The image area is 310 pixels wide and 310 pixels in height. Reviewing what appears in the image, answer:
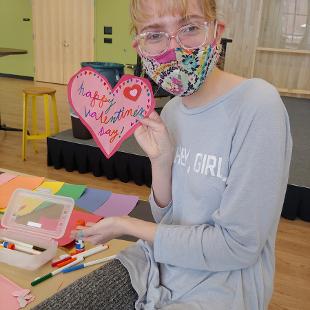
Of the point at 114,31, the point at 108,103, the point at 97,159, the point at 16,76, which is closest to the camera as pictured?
the point at 108,103

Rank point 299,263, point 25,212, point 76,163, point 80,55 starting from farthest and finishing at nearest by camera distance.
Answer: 1. point 80,55
2. point 76,163
3. point 299,263
4. point 25,212

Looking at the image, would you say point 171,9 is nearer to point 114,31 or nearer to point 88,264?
point 88,264

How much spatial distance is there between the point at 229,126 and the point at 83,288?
0.45 meters

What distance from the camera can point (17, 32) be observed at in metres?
7.17

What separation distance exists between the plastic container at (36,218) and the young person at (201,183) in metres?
0.13

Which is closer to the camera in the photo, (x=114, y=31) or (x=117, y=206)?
(x=117, y=206)

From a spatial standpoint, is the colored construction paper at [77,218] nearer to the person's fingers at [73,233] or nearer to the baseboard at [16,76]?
the person's fingers at [73,233]

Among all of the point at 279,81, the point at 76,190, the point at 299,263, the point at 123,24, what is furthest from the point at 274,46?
the point at 76,190

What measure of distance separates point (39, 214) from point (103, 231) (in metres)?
0.23

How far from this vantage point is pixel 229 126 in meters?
0.77

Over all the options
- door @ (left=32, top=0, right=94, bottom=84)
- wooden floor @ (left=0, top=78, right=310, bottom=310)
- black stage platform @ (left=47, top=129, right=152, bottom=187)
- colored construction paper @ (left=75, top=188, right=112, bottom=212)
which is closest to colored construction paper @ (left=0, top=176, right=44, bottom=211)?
colored construction paper @ (left=75, top=188, right=112, bottom=212)

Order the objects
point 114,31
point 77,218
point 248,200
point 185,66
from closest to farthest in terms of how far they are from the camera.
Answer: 1. point 248,200
2. point 185,66
3. point 77,218
4. point 114,31

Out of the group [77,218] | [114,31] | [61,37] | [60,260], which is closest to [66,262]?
[60,260]

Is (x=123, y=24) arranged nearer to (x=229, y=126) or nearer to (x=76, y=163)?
(x=76, y=163)
